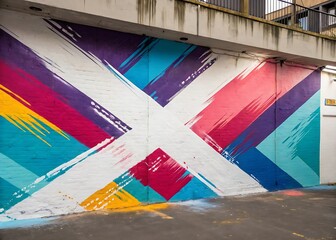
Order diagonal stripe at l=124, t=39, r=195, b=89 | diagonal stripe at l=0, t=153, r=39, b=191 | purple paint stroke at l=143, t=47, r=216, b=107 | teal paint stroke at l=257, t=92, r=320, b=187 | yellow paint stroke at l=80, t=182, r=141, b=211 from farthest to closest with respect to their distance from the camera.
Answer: teal paint stroke at l=257, t=92, r=320, b=187 < purple paint stroke at l=143, t=47, r=216, b=107 < diagonal stripe at l=124, t=39, r=195, b=89 < yellow paint stroke at l=80, t=182, r=141, b=211 < diagonal stripe at l=0, t=153, r=39, b=191

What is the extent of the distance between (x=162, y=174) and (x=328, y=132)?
21.5ft

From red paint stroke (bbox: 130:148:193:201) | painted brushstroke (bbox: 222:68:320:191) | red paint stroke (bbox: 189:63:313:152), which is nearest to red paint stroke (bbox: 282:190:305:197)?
painted brushstroke (bbox: 222:68:320:191)

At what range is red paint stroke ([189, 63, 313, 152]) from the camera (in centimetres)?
871

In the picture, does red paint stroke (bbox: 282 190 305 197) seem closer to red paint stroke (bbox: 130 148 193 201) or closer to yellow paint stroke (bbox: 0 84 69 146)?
red paint stroke (bbox: 130 148 193 201)

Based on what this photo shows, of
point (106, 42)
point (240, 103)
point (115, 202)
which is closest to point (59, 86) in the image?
point (106, 42)

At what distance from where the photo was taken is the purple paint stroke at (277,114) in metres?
9.29

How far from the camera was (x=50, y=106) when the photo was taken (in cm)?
668

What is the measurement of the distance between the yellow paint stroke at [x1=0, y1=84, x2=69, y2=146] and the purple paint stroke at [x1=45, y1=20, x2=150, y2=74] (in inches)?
65.0

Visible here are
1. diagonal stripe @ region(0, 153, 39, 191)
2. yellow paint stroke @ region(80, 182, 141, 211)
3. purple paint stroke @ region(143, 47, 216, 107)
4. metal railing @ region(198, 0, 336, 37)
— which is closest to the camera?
diagonal stripe @ region(0, 153, 39, 191)

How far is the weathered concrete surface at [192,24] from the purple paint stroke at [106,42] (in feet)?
0.57

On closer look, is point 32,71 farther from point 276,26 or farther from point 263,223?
point 276,26

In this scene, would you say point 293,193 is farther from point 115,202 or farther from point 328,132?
point 115,202

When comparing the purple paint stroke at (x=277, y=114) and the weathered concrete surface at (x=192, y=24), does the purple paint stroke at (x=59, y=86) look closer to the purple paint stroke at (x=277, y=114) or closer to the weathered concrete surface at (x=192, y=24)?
the weathered concrete surface at (x=192, y=24)

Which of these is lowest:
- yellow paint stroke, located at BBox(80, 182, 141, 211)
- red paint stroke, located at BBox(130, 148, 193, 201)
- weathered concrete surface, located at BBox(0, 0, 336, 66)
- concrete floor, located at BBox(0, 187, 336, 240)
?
concrete floor, located at BBox(0, 187, 336, 240)
